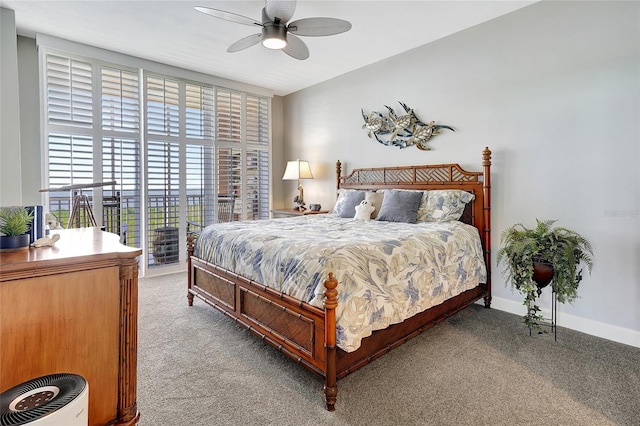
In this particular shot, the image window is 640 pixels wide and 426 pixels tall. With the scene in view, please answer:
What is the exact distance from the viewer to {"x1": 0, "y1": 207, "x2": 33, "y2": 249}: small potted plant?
1.27 m

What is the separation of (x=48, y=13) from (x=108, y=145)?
4.71 ft

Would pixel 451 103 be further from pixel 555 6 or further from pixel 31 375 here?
pixel 31 375

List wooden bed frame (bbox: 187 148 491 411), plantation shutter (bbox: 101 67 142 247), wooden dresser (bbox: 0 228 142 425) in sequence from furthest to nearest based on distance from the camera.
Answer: plantation shutter (bbox: 101 67 142 247)
wooden bed frame (bbox: 187 148 491 411)
wooden dresser (bbox: 0 228 142 425)

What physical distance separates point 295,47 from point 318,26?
0.46m

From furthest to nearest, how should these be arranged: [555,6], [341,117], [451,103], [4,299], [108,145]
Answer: [341,117] < [108,145] < [451,103] < [555,6] < [4,299]

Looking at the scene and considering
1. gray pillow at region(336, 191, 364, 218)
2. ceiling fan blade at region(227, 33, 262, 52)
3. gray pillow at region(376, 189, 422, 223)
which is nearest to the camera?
ceiling fan blade at region(227, 33, 262, 52)

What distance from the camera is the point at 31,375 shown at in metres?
1.14

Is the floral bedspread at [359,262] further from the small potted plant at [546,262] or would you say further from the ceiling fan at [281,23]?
the ceiling fan at [281,23]

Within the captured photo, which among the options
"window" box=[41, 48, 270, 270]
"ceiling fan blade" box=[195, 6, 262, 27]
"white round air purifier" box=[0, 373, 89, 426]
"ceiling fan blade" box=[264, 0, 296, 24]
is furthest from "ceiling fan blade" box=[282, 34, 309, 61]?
"white round air purifier" box=[0, 373, 89, 426]

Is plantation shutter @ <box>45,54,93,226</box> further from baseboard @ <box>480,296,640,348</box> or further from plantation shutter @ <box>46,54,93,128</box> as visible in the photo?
baseboard @ <box>480,296,640,348</box>

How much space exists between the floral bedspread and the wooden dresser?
3.17 ft

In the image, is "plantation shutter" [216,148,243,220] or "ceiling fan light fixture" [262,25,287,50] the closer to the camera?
"ceiling fan light fixture" [262,25,287,50]

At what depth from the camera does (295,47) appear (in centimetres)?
312

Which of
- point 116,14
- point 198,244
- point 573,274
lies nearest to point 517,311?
point 573,274
